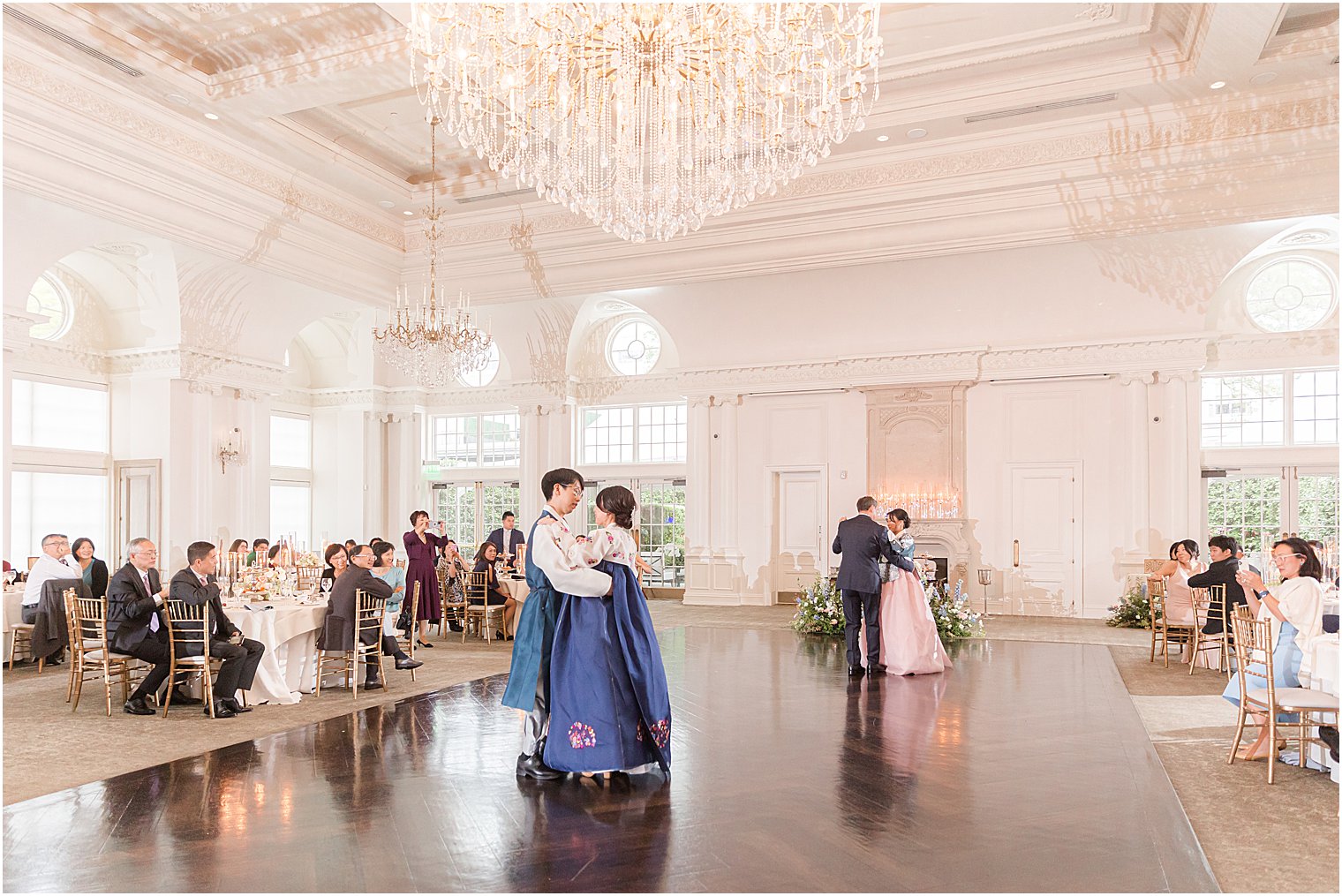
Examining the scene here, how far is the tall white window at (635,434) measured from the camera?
647 inches

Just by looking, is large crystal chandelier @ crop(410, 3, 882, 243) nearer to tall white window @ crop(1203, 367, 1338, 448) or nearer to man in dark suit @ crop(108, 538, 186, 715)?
man in dark suit @ crop(108, 538, 186, 715)

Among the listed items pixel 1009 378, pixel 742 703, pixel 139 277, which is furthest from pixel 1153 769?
pixel 139 277

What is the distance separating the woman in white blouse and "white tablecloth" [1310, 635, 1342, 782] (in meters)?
0.07

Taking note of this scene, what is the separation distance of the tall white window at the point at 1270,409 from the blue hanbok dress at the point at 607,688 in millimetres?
11067

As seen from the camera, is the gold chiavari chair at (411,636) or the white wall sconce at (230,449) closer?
the gold chiavari chair at (411,636)

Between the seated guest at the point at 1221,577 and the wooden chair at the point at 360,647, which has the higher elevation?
the seated guest at the point at 1221,577

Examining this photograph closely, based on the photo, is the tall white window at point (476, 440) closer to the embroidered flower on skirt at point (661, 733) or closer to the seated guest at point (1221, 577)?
the seated guest at point (1221, 577)

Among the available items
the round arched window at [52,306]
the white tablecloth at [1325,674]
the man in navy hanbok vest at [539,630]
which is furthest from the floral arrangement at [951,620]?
the round arched window at [52,306]

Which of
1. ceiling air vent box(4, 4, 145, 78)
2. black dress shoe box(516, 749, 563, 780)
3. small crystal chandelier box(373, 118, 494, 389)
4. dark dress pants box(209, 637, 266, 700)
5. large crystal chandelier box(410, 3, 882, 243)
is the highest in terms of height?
ceiling air vent box(4, 4, 145, 78)

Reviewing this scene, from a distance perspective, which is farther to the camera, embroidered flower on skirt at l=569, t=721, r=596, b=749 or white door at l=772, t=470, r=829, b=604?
white door at l=772, t=470, r=829, b=604

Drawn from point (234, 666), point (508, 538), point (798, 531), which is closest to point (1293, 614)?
point (234, 666)

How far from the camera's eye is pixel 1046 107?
11.1 metres

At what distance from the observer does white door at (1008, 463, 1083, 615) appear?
13.0 m

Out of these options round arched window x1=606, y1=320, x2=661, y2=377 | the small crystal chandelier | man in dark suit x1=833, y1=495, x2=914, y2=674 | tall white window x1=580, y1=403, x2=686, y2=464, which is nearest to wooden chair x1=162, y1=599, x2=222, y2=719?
man in dark suit x1=833, y1=495, x2=914, y2=674
